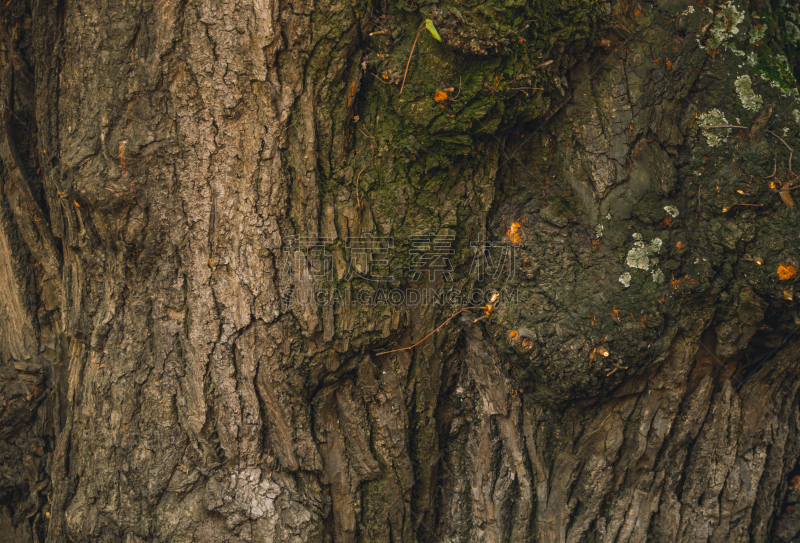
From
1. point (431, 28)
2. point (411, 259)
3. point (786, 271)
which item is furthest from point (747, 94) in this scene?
point (411, 259)

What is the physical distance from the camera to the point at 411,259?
2.21m

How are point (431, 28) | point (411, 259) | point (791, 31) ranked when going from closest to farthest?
point (431, 28), point (411, 259), point (791, 31)

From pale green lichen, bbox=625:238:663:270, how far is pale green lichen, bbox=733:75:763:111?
25.6 inches

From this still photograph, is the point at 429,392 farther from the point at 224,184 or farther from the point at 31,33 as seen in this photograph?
the point at 31,33

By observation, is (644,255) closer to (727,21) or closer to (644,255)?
(644,255)

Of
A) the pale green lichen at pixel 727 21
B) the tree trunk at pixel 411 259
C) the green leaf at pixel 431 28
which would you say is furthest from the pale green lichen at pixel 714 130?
the green leaf at pixel 431 28

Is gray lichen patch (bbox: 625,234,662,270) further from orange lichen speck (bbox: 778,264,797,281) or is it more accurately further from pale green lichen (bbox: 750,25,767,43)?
pale green lichen (bbox: 750,25,767,43)

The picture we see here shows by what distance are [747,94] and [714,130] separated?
7.5 inches

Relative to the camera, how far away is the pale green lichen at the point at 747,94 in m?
2.09

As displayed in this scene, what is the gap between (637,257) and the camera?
213 cm

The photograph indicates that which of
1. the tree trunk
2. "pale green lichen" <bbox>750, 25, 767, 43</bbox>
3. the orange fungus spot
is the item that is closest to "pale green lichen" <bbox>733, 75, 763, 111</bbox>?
the tree trunk

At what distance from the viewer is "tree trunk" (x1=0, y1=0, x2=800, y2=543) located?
2.03 m

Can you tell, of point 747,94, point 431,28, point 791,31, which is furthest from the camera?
point 791,31

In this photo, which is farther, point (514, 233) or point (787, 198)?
point (514, 233)
